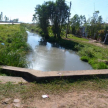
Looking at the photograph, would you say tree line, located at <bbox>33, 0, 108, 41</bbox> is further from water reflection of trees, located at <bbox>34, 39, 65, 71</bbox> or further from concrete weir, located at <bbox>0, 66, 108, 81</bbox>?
concrete weir, located at <bbox>0, 66, 108, 81</bbox>

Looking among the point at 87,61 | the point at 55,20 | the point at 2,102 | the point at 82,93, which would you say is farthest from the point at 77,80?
the point at 55,20

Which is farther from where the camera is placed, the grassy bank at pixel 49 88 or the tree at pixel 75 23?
the tree at pixel 75 23

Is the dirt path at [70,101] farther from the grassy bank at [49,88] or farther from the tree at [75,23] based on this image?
the tree at [75,23]

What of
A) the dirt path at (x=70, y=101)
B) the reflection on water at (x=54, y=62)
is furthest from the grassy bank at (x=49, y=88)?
the reflection on water at (x=54, y=62)

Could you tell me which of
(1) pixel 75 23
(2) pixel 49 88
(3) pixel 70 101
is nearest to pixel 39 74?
(2) pixel 49 88

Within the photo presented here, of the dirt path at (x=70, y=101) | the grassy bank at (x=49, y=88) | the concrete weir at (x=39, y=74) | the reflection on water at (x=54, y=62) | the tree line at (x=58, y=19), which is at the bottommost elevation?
the reflection on water at (x=54, y=62)

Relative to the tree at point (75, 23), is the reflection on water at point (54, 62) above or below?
below

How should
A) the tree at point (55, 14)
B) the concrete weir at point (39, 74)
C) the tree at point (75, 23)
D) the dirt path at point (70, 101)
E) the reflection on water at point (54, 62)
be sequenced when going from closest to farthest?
the dirt path at point (70, 101) < the concrete weir at point (39, 74) < the reflection on water at point (54, 62) < the tree at point (55, 14) < the tree at point (75, 23)

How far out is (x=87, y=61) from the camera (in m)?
9.66

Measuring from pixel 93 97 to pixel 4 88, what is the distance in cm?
220

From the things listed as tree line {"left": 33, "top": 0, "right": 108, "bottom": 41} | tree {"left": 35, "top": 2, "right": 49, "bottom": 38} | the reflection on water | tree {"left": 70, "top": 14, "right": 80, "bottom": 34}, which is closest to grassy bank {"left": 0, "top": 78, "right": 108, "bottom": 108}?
the reflection on water

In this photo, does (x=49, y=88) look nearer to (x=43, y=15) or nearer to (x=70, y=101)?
(x=70, y=101)

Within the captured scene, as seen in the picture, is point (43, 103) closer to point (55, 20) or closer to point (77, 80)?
point (77, 80)

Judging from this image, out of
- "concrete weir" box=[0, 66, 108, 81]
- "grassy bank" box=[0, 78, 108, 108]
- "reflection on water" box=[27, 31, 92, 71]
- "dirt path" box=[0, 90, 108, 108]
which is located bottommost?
"reflection on water" box=[27, 31, 92, 71]
